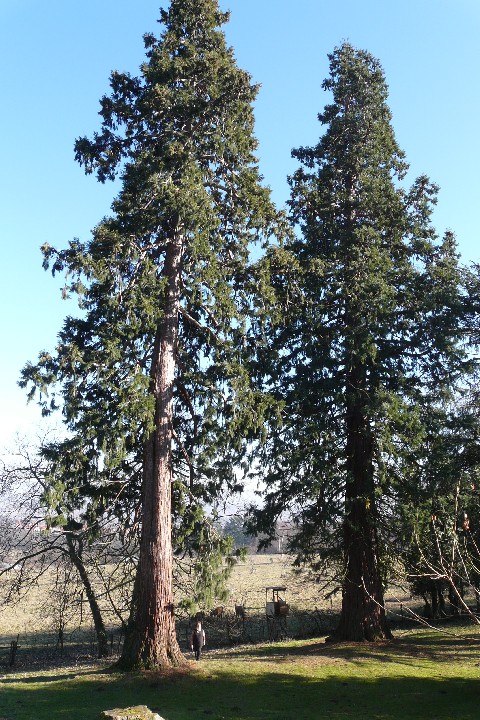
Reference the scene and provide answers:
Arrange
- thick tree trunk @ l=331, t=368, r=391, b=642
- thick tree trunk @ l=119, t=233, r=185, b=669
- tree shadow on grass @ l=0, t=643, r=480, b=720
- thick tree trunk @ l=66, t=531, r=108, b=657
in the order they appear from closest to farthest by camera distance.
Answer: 1. tree shadow on grass @ l=0, t=643, r=480, b=720
2. thick tree trunk @ l=119, t=233, r=185, b=669
3. thick tree trunk @ l=331, t=368, r=391, b=642
4. thick tree trunk @ l=66, t=531, r=108, b=657

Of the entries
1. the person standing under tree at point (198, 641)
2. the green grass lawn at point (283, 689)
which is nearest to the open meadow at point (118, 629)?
the person standing under tree at point (198, 641)

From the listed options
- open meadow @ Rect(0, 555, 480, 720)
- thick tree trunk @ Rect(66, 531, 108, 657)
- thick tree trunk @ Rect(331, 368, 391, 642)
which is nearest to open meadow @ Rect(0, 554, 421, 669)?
thick tree trunk @ Rect(66, 531, 108, 657)

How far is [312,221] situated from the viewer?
68.3ft

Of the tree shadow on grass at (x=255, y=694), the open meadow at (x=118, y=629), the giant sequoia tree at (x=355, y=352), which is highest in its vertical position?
the giant sequoia tree at (x=355, y=352)

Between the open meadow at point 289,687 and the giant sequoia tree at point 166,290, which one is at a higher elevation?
the giant sequoia tree at point 166,290

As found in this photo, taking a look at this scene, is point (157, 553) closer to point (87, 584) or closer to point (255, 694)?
point (255, 694)

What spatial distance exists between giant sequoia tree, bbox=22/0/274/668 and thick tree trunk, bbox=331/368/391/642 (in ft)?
13.0

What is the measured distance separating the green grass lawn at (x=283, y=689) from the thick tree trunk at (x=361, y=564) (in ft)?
3.23

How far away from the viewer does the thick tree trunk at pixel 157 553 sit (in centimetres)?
1441

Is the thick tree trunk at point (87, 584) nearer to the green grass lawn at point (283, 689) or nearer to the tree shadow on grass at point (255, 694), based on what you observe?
the green grass lawn at point (283, 689)

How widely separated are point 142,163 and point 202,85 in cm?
369

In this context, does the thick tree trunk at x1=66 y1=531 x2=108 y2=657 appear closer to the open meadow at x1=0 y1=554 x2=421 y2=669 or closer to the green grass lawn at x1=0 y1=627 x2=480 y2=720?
the open meadow at x1=0 y1=554 x2=421 y2=669

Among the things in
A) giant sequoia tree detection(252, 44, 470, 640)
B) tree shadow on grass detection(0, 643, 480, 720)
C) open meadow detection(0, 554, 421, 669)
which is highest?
giant sequoia tree detection(252, 44, 470, 640)

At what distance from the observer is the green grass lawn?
1168cm
